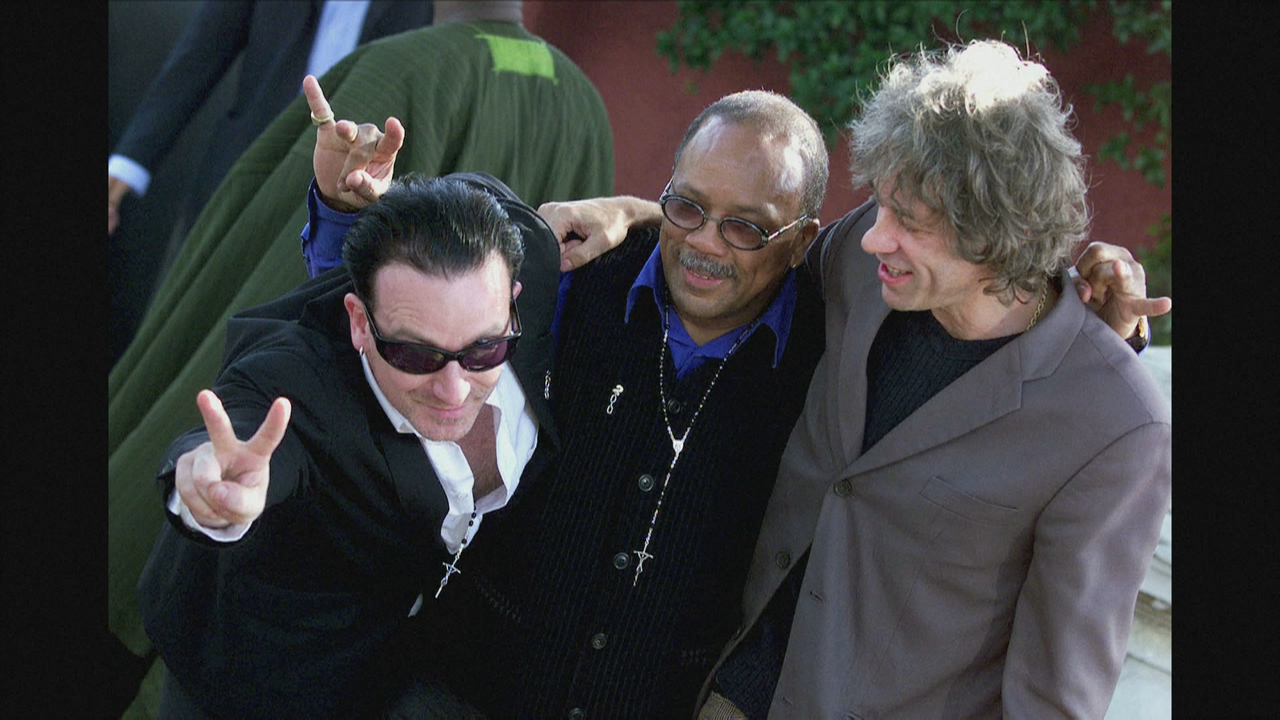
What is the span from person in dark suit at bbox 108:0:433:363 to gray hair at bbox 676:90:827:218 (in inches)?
85.2

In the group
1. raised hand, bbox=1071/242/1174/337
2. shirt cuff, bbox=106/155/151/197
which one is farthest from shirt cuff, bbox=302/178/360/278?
shirt cuff, bbox=106/155/151/197

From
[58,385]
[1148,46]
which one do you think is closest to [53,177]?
[58,385]

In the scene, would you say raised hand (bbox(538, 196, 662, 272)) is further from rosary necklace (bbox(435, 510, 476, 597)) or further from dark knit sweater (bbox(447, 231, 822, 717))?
rosary necklace (bbox(435, 510, 476, 597))

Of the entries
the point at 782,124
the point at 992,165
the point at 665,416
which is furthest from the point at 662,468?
the point at 992,165

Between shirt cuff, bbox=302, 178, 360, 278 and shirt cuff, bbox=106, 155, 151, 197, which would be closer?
shirt cuff, bbox=302, 178, 360, 278

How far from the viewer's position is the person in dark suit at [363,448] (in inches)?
75.0

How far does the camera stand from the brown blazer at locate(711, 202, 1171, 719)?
1.93 meters

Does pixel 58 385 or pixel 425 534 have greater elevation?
pixel 58 385

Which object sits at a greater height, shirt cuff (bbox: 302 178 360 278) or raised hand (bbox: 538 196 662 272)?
raised hand (bbox: 538 196 662 272)

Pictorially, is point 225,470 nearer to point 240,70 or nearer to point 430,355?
point 430,355

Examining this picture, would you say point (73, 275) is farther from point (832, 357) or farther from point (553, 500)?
point (832, 357)

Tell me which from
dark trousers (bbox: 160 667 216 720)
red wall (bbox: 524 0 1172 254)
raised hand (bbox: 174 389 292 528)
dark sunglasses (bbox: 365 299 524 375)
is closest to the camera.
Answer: raised hand (bbox: 174 389 292 528)

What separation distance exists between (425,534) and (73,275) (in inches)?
36.4

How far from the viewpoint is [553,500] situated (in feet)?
7.72
